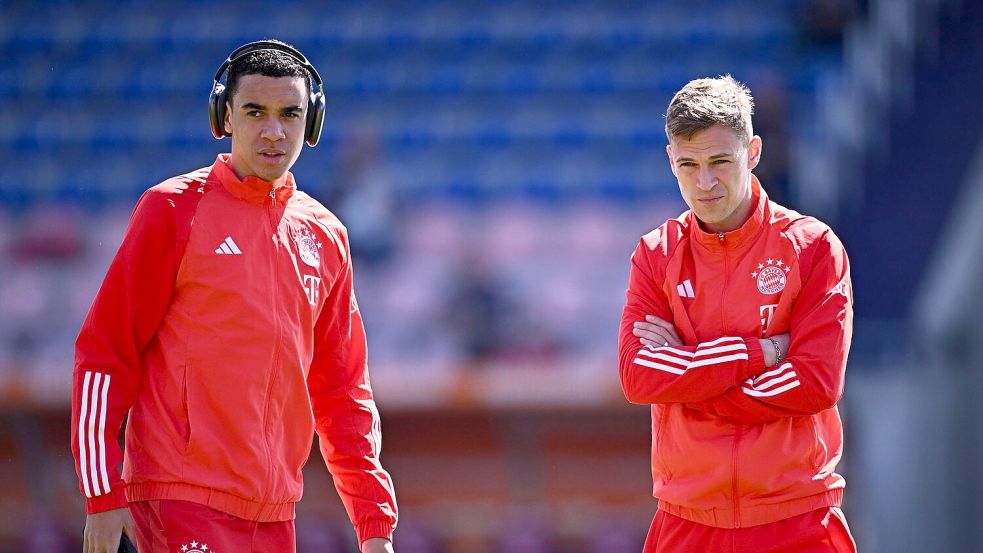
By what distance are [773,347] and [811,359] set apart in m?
0.10

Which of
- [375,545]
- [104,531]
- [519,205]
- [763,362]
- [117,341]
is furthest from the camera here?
[519,205]

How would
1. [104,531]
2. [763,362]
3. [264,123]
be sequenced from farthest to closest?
[264,123] < [763,362] < [104,531]

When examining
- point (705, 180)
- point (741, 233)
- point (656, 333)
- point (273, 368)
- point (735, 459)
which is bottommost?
point (735, 459)

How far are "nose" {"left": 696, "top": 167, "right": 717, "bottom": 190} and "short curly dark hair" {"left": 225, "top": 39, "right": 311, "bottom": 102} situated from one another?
95cm

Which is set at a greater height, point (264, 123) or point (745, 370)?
point (264, 123)

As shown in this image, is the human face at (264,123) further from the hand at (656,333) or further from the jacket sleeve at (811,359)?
the jacket sleeve at (811,359)

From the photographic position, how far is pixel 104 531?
270 cm

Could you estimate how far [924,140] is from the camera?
841cm

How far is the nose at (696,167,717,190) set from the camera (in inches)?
117

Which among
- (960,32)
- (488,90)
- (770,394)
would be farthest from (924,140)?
(770,394)

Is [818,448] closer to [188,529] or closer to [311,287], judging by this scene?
[311,287]

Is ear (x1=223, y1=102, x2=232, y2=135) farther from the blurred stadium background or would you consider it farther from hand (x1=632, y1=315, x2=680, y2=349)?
the blurred stadium background

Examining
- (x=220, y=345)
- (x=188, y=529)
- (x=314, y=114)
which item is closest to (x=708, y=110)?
(x=314, y=114)

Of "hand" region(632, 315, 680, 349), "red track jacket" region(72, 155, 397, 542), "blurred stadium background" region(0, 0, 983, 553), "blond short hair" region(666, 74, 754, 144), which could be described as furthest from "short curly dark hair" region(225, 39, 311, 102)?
"blurred stadium background" region(0, 0, 983, 553)
